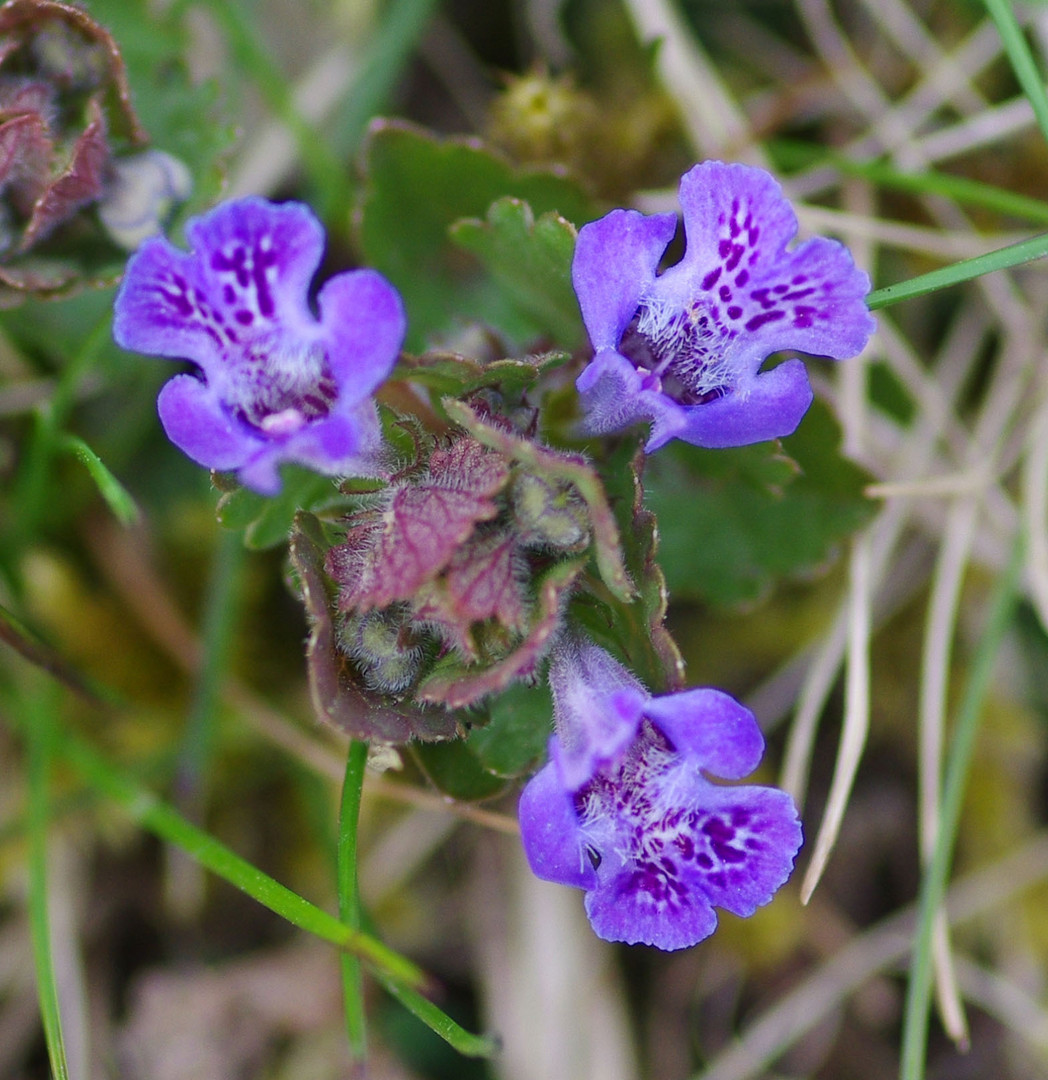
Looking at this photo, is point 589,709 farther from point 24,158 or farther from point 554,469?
point 24,158

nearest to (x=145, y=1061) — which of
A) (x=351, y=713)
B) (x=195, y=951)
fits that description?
(x=195, y=951)

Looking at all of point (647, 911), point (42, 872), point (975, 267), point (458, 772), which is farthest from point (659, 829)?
point (42, 872)

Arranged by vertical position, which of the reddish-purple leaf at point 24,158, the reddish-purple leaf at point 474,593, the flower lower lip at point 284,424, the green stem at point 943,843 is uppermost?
the reddish-purple leaf at point 24,158

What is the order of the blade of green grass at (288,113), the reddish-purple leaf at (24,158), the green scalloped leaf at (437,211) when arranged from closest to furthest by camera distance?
1. the reddish-purple leaf at (24,158)
2. the green scalloped leaf at (437,211)
3. the blade of green grass at (288,113)

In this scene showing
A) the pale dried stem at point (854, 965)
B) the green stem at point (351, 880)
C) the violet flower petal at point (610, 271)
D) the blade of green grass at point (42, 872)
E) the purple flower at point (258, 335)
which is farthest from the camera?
the pale dried stem at point (854, 965)

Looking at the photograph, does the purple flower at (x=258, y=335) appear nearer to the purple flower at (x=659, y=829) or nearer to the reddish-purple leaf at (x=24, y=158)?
the purple flower at (x=659, y=829)

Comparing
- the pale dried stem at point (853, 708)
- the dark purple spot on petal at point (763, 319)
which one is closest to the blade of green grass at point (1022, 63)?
the dark purple spot on petal at point (763, 319)

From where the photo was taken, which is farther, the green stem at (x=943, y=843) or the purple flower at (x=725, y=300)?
the green stem at (x=943, y=843)

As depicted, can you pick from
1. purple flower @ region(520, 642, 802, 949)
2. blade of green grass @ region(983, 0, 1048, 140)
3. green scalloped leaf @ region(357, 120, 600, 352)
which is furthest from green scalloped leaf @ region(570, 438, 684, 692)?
blade of green grass @ region(983, 0, 1048, 140)

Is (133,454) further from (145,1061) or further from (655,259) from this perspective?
(655,259)
